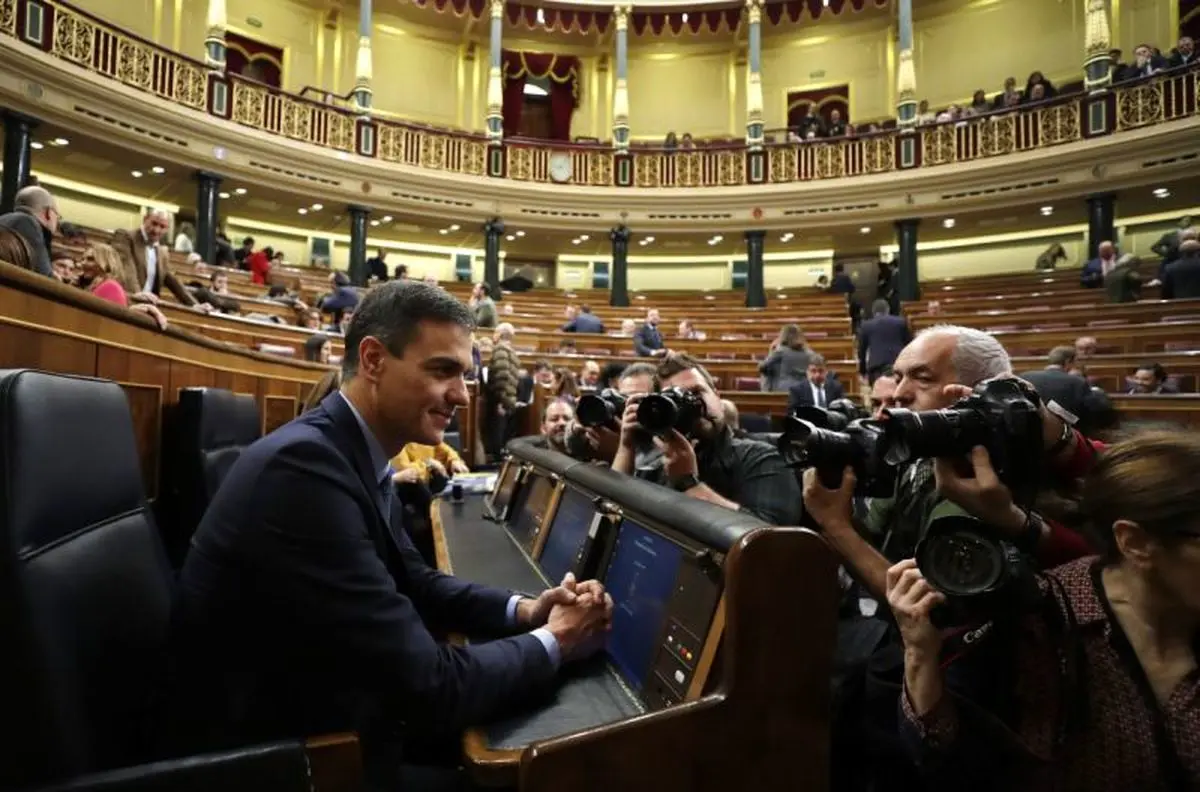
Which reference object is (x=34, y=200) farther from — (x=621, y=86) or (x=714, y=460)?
(x=621, y=86)

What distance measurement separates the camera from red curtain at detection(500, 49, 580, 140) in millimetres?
13164

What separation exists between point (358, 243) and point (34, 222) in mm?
8040

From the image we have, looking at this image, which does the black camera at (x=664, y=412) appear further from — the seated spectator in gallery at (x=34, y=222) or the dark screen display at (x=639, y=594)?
the seated spectator in gallery at (x=34, y=222)

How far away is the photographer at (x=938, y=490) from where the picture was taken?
1.04 metres

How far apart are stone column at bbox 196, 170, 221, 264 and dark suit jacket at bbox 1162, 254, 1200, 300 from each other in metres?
10.2

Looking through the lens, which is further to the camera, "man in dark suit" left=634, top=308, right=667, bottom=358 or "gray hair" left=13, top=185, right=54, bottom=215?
"man in dark suit" left=634, top=308, right=667, bottom=358

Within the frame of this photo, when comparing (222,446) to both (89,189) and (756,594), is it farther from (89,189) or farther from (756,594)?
(89,189)

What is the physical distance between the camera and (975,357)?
4.79 ft

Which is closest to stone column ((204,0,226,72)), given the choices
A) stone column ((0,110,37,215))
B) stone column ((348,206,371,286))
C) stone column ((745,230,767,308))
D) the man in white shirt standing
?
stone column ((348,206,371,286))

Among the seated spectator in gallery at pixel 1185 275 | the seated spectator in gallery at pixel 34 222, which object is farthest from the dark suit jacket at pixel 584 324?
the seated spectator in gallery at pixel 34 222

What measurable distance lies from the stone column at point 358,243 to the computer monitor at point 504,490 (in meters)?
8.24

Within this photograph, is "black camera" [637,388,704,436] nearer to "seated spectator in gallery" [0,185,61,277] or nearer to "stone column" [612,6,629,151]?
"seated spectator in gallery" [0,185,61,277]

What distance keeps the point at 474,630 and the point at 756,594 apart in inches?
A: 23.1

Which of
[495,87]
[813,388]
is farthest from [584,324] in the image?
[495,87]
